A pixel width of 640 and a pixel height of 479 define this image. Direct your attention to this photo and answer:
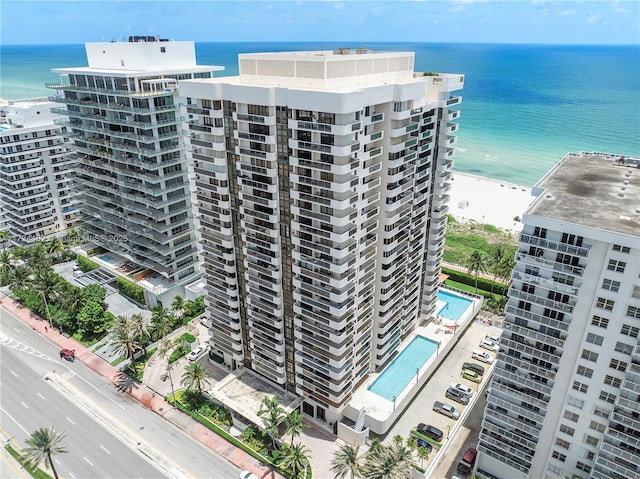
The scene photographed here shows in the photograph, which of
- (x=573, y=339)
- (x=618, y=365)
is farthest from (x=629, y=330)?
(x=573, y=339)

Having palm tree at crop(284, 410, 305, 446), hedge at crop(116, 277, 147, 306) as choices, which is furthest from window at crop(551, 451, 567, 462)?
hedge at crop(116, 277, 147, 306)

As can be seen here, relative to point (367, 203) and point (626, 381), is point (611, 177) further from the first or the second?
point (367, 203)

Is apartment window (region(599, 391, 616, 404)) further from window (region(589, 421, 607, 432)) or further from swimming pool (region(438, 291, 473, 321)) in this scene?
swimming pool (region(438, 291, 473, 321))

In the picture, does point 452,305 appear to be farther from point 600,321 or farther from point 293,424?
point 600,321

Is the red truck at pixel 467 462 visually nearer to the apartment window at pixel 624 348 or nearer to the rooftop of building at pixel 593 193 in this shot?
the apartment window at pixel 624 348

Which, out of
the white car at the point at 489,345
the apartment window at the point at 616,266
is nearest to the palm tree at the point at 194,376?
the white car at the point at 489,345
